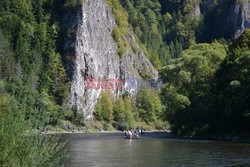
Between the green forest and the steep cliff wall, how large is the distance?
3.13 metres

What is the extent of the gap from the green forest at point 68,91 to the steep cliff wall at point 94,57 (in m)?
3.13

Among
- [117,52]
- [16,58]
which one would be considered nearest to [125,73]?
[117,52]

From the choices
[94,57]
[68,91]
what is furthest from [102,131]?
[94,57]

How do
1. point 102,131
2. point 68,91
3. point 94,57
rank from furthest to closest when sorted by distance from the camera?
point 94,57 < point 68,91 < point 102,131

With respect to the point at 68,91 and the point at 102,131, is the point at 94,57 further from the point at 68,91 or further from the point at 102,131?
the point at 102,131

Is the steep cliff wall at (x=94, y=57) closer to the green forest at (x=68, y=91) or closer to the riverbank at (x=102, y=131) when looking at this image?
the green forest at (x=68, y=91)

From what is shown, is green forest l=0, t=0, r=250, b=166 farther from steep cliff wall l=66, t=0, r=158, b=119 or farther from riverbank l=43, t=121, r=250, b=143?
steep cliff wall l=66, t=0, r=158, b=119

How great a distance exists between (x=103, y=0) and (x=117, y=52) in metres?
21.3

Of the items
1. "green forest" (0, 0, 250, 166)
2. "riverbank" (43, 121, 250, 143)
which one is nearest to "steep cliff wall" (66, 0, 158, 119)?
"green forest" (0, 0, 250, 166)

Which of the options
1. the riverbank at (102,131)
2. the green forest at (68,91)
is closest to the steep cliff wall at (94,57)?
the green forest at (68,91)

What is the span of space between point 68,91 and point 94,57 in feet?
62.2

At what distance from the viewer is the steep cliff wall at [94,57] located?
144750 millimetres

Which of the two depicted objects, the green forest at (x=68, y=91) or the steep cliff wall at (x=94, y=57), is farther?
the steep cliff wall at (x=94, y=57)

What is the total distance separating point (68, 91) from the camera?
140875mm
